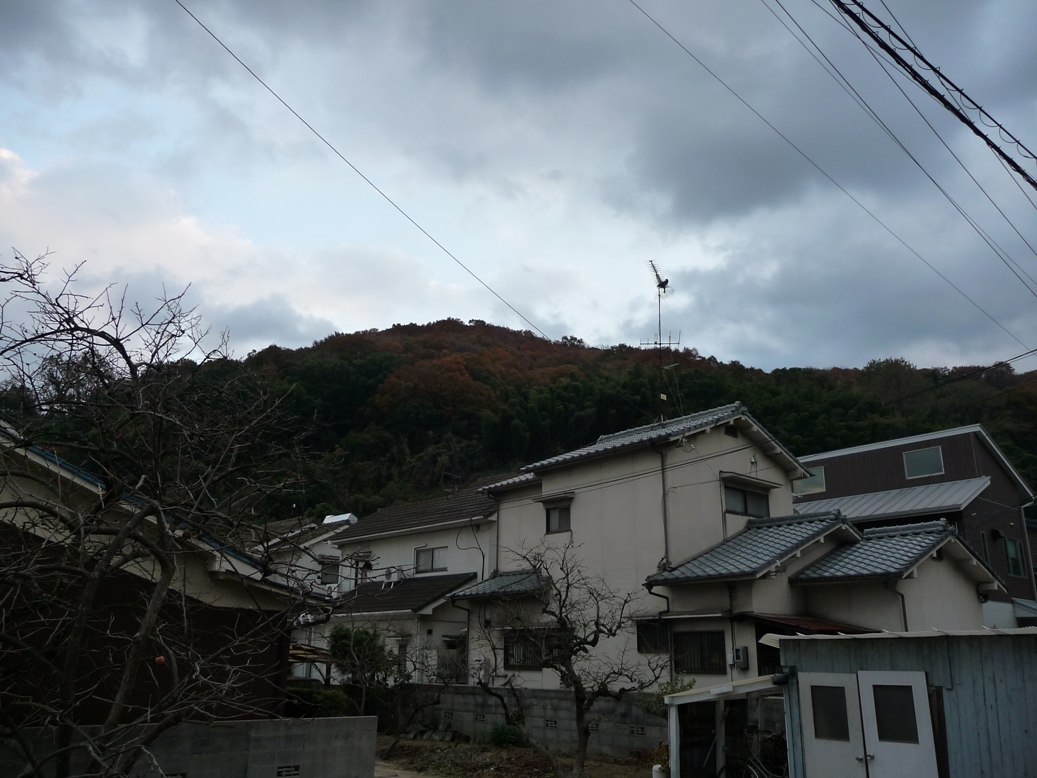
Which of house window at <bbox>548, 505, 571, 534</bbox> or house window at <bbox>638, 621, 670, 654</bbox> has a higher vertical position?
house window at <bbox>548, 505, 571, 534</bbox>

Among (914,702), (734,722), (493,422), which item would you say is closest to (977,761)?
(914,702)

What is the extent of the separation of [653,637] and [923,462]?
639 inches

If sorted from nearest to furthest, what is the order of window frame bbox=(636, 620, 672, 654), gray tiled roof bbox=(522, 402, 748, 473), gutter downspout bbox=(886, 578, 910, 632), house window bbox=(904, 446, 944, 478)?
1. gutter downspout bbox=(886, 578, 910, 632)
2. window frame bbox=(636, 620, 672, 654)
3. gray tiled roof bbox=(522, 402, 748, 473)
4. house window bbox=(904, 446, 944, 478)

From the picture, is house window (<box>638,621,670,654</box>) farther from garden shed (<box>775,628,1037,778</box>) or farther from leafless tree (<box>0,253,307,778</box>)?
leafless tree (<box>0,253,307,778</box>)

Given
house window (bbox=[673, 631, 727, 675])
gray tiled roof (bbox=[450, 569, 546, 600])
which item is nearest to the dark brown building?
house window (bbox=[673, 631, 727, 675])

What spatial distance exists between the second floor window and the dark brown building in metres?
12.5

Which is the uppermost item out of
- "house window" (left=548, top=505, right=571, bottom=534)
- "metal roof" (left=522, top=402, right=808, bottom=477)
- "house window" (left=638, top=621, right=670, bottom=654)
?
"metal roof" (left=522, top=402, right=808, bottom=477)

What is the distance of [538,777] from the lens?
1342cm

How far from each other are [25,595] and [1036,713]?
10.5 m

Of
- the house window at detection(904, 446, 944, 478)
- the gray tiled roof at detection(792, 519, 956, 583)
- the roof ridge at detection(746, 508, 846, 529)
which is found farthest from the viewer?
the house window at detection(904, 446, 944, 478)

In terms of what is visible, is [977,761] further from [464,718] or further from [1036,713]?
[464,718]

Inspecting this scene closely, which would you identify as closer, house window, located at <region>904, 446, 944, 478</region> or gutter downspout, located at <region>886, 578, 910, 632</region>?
gutter downspout, located at <region>886, 578, 910, 632</region>

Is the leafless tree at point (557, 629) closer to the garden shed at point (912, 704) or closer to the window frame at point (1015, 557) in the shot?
the garden shed at point (912, 704)

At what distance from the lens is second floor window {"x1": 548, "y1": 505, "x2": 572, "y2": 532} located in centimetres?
2017
